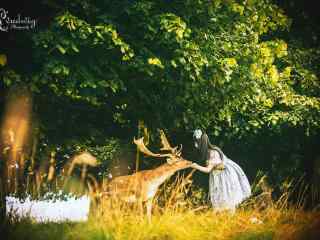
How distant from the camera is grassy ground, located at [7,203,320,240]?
648 cm

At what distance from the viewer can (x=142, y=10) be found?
308 inches

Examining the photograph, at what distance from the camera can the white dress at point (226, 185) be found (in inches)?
356

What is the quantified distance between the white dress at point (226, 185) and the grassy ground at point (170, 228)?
981mm

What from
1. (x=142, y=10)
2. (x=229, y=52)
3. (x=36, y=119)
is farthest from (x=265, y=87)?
(x=36, y=119)

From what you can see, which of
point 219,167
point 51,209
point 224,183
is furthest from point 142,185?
point 224,183

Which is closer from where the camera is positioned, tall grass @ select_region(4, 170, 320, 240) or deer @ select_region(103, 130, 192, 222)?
tall grass @ select_region(4, 170, 320, 240)

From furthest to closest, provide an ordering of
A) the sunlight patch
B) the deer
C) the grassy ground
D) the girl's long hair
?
1. the girl's long hair
2. the deer
3. the sunlight patch
4. the grassy ground

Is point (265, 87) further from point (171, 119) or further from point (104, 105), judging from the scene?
point (104, 105)

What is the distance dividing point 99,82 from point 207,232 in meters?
2.59

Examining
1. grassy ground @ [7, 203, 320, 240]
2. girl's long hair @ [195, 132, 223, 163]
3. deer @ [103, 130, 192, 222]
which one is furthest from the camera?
girl's long hair @ [195, 132, 223, 163]
